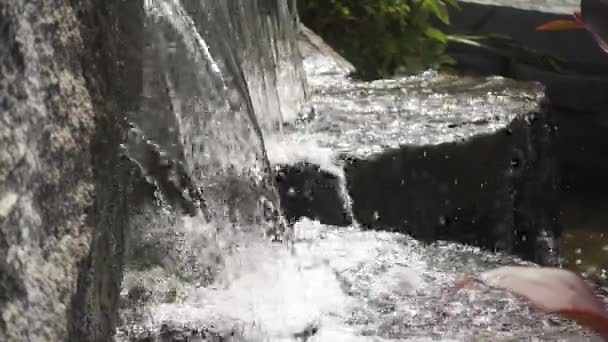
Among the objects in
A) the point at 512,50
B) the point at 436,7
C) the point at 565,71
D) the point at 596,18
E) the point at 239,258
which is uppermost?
the point at 596,18

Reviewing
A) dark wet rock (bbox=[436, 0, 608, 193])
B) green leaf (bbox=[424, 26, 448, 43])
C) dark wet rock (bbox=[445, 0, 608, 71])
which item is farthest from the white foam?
dark wet rock (bbox=[445, 0, 608, 71])

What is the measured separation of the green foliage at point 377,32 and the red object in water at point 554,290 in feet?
7.74

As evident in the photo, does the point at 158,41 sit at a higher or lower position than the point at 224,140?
higher

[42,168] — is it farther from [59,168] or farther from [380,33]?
[380,33]

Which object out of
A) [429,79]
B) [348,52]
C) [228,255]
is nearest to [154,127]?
[228,255]

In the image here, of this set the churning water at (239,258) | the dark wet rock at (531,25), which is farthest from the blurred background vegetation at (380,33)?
the churning water at (239,258)

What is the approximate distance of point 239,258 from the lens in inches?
66.3

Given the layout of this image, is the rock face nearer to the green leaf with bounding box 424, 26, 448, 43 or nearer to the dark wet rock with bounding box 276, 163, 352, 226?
the dark wet rock with bounding box 276, 163, 352, 226

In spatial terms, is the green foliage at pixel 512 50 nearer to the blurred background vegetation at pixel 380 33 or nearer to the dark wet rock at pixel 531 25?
the dark wet rock at pixel 531 25

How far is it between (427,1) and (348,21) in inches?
15.6

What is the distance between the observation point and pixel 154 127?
162 centimetres

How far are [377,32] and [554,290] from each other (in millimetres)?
2614

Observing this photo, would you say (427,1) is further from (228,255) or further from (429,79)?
(228,255)

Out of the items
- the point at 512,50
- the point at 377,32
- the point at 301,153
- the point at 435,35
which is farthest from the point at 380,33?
the point at 301,153
